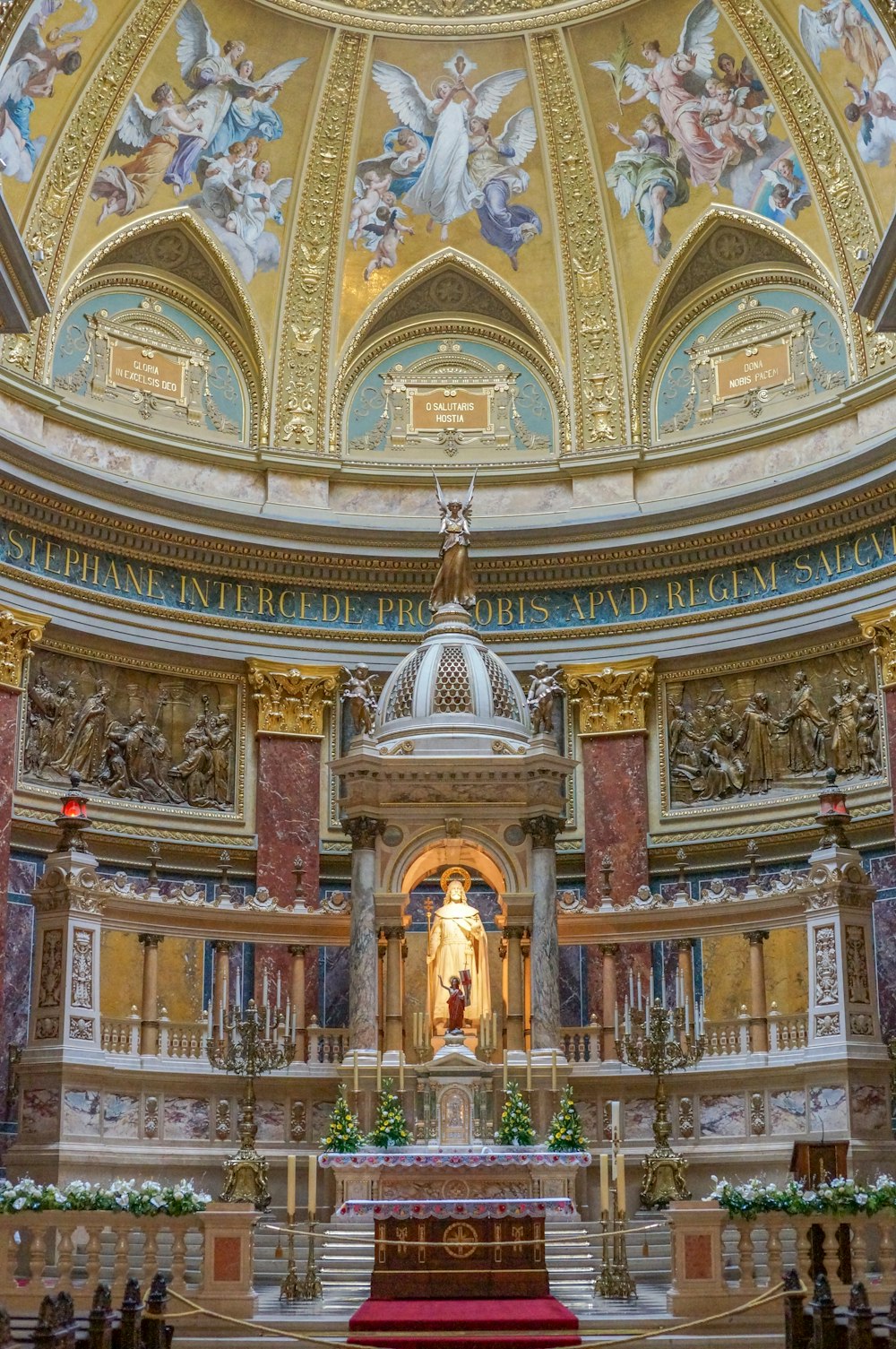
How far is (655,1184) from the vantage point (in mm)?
21000

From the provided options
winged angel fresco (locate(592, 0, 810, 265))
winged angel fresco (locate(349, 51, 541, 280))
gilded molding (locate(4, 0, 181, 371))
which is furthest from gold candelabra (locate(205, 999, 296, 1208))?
winged angel fresco (locate(592, 0, 810, 265))

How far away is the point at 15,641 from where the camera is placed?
26484mm

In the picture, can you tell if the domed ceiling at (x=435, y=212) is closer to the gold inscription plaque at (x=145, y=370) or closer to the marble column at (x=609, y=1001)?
the gold inscription plaque at (x=145, y=370)

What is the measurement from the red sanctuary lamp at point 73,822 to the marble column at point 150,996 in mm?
1643

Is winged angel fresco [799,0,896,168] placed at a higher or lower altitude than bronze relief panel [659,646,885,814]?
higher

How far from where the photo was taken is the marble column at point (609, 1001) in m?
24.0

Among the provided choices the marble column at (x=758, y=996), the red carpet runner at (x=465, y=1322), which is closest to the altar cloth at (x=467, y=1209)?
the red carpet runner at (x=465, y=1322)

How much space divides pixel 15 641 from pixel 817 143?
15.0 meters

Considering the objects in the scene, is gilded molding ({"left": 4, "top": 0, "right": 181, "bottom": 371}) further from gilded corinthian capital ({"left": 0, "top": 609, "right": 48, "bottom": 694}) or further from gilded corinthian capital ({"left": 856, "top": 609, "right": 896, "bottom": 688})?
gilded corinthian capital ({"left": 856, "top": 609, "right": 896, "bottom": 688})

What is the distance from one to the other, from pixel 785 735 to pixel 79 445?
12.0 meters

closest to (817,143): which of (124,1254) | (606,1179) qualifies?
(606,1179)

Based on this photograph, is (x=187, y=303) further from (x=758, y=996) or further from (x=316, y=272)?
(x=758, y=996)

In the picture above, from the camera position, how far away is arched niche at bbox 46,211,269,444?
3014 cm

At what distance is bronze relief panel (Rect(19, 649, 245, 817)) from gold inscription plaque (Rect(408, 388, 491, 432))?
6187 mm
